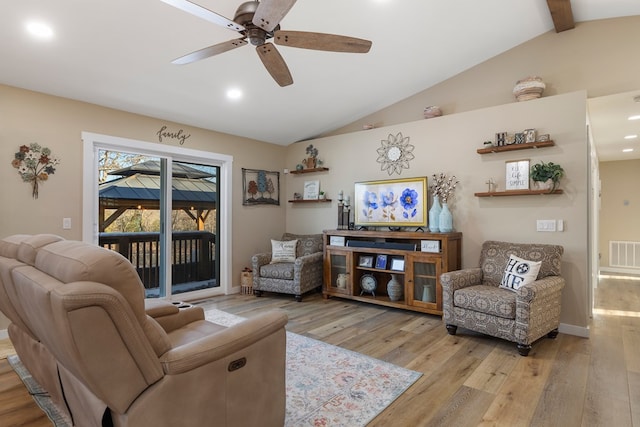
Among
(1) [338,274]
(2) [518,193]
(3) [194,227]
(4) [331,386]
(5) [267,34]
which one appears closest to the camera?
(5) [267,34]

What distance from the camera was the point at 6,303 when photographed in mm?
2027

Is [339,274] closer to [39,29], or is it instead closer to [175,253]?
[175,253]

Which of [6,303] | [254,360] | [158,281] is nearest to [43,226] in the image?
[158,281]

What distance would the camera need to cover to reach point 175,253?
4.97 meters

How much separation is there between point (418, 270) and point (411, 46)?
265 cm

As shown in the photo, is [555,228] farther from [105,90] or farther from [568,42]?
[105,90]

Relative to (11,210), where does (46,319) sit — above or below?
below

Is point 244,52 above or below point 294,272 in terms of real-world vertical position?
above

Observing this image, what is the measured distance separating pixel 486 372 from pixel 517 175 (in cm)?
228

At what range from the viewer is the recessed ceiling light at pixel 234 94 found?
4207 millimetres

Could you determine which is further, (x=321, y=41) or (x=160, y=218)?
(x=160, y=218)

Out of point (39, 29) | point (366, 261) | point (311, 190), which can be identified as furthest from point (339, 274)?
point (39, 29)

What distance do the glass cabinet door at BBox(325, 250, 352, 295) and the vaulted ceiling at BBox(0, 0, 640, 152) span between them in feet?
7.29

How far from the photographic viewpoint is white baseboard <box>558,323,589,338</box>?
135 inches
